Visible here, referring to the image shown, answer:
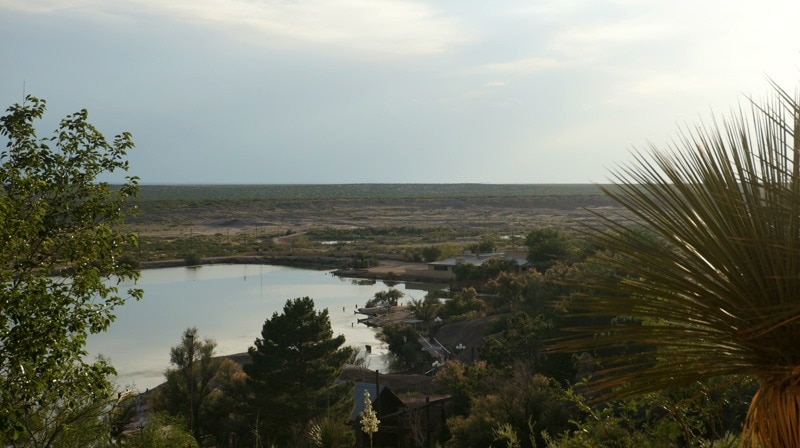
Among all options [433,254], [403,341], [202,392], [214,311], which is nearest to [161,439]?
[202,392]

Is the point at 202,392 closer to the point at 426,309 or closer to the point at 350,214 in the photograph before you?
the point at 426,309

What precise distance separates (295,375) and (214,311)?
739 inches

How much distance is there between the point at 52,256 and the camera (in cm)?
699

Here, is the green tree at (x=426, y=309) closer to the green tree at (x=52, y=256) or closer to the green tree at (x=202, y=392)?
the green tree at (x=202, y=392)

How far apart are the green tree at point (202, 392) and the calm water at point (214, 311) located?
213 cm

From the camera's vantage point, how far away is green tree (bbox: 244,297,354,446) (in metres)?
17.3

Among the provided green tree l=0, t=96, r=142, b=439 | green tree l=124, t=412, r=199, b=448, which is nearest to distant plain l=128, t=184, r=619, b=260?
green tree l=124, t=412, r=199, b=448

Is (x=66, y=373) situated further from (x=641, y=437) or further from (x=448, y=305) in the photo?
(x=448, y=305)

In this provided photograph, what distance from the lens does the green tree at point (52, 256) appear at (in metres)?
6.19

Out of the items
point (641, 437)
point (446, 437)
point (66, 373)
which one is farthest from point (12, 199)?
point (446, 437)

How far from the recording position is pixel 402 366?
2780cm

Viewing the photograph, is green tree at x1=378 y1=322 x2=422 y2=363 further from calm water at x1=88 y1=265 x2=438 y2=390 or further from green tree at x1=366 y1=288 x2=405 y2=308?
green tree at x1=366 y1=288 x2=405 y2=308

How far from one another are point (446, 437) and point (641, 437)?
1074cm

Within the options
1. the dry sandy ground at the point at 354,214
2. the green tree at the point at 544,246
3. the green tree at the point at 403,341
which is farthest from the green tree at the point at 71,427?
the dry sandy ground at the point at 354,214
